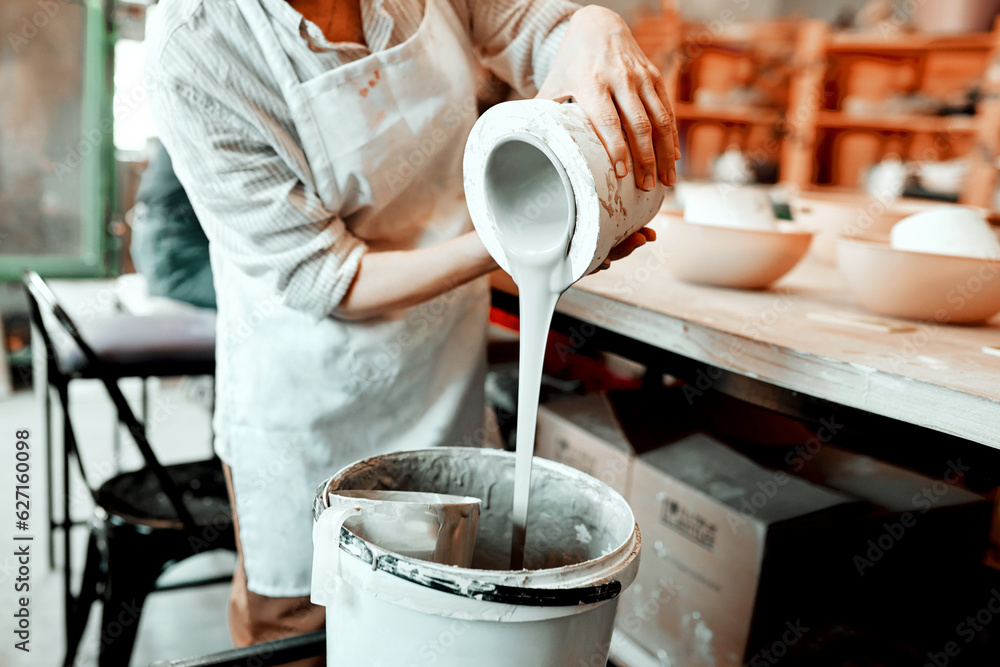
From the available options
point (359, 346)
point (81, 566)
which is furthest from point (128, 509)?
point (81, 566)

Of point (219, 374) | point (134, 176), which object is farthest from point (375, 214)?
point (134, 176)

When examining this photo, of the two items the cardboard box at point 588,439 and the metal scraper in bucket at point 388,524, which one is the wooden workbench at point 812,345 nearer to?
the cardboard box at point 588,439

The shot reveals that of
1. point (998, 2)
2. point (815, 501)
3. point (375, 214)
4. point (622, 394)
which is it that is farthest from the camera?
point (998, 2)

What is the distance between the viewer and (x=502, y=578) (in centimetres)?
58

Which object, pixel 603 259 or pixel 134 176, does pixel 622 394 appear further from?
pixel 134 176

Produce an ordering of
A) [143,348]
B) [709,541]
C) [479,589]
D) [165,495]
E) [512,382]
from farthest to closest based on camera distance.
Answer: [512,382] < [143,348] < [165,495] < [709,541] < [479,589]

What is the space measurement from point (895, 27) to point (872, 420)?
393 centimetres

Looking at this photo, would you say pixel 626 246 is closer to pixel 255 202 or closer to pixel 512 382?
pixel 255 202

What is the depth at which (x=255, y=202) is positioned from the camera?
37.2 inches

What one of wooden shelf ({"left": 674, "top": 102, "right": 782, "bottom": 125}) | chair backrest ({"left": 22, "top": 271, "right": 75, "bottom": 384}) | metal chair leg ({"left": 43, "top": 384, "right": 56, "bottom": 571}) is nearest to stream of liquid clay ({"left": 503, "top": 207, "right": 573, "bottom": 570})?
chair backrest ({"left": 22, "top": 271, "right": 75, "bottom": 384})

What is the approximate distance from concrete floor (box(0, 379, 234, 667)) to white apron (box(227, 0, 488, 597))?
0.80 m

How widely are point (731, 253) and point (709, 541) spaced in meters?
0.49

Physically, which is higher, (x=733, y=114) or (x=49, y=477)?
(x=733, y=114)

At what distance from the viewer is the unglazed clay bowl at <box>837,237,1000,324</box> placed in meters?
1.10
